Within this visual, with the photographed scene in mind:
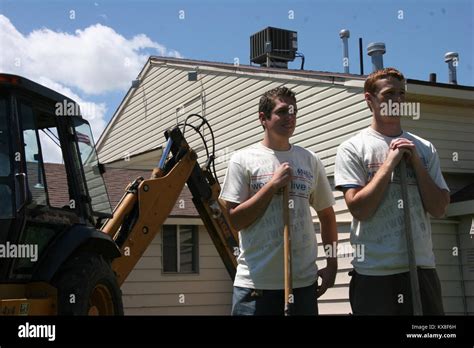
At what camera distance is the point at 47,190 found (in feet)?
14.4

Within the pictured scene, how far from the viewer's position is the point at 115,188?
447 inches

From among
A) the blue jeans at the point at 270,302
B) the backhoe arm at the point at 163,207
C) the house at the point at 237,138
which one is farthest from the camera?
Result: the house at the point at 237,138

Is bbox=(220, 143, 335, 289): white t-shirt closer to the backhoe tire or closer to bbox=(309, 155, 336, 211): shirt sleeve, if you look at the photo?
bbox=(309, 155, 336, 211): shirt sleeve

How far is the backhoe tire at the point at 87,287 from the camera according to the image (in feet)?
13.9

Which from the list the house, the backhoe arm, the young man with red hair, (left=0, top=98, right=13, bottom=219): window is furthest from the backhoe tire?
the house

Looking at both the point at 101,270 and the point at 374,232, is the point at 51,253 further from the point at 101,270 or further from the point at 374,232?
the point at 374,232

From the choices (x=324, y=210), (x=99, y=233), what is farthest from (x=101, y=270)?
Answer: (x=324, y=210)

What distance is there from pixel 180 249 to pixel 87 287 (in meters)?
6.84

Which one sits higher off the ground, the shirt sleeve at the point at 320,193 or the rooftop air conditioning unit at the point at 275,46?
the rooftop air conditioning unit at the point at 275,46

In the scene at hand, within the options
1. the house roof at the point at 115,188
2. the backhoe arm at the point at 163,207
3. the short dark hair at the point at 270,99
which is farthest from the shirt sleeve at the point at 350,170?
the backhoe arm at the point at 163,207

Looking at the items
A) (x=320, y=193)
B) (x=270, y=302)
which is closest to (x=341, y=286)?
(x=320, y=193)

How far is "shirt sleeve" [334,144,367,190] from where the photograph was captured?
272 centimetres

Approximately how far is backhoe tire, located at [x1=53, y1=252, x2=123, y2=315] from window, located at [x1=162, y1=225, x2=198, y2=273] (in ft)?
20.0

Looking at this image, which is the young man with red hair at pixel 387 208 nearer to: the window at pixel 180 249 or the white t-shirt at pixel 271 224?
the white t-shirt at pixel 271 224
